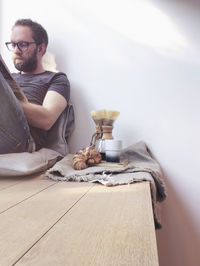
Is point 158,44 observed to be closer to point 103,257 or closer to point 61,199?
point 61,199

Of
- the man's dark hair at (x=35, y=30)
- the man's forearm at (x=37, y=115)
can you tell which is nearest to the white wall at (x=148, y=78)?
the man's dark hair at (x=35, y=30)

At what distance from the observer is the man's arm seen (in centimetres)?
99

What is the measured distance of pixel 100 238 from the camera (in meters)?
0.34

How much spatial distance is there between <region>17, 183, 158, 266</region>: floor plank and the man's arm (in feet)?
1.86

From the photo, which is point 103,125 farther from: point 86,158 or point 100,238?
point 100,238

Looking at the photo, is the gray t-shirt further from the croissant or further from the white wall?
the croissant

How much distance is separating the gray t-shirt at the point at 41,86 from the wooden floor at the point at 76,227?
1.86 feet

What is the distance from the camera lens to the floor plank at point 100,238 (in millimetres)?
283

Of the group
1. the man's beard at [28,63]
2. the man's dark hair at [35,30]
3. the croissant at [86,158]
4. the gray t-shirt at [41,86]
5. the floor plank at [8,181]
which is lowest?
the floor plank at [8,181]

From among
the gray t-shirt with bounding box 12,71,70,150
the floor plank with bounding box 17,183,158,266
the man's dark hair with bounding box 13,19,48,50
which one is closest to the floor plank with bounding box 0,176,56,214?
the floor plank with bounding box 17,183,158,266

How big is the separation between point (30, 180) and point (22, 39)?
0.78 metres

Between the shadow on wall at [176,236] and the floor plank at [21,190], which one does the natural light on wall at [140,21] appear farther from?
the floor plank at [21,190]

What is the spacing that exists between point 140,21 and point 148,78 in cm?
31

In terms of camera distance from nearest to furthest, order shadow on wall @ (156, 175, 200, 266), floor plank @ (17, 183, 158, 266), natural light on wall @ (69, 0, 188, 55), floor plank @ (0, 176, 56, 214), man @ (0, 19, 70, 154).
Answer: floor plank @ (17, 183, 158, 266)
floor plank @ (0, 176, 56, 214)
man @ (0, 19, 70, 154)
shadow on wall @ (156, 175, 200, 266)
natural light on wall @ (69, 0, 188, 55)
